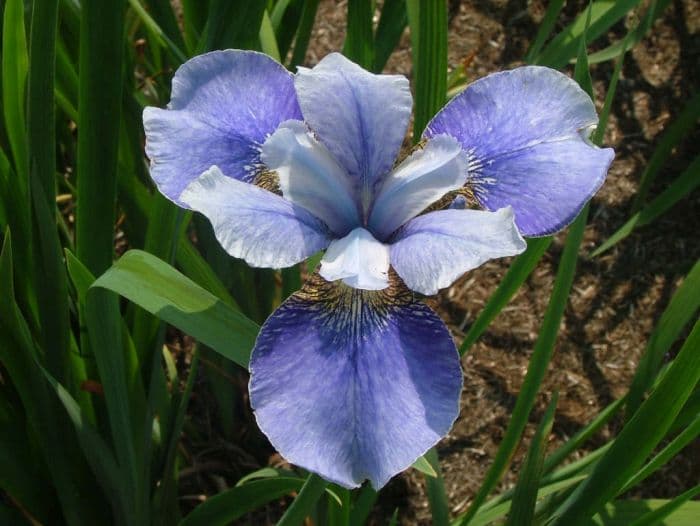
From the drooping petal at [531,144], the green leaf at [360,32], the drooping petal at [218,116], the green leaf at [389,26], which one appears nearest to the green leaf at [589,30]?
the green leaf at [389,26]

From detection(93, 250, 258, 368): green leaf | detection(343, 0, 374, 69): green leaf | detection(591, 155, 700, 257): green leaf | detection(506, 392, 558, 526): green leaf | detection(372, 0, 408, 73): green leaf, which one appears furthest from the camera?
detection(591, 155, 700, 257): green leaf

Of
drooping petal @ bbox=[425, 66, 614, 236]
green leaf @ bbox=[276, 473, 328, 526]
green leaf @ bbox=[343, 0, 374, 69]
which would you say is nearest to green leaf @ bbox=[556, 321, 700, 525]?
drooping petal @ bbox=[425, 66, 614, 236]

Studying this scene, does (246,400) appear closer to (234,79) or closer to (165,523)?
(165,523)

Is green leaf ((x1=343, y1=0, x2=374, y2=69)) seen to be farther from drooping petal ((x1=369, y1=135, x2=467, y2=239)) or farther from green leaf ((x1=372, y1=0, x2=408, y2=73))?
drooping petal ((x1=369, y1=135, x2=467, y2=239))

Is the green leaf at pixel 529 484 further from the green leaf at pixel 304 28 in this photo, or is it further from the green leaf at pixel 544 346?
the green leaf at pixel 304 28

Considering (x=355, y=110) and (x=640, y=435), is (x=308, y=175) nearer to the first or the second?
(x=355, y=110)
